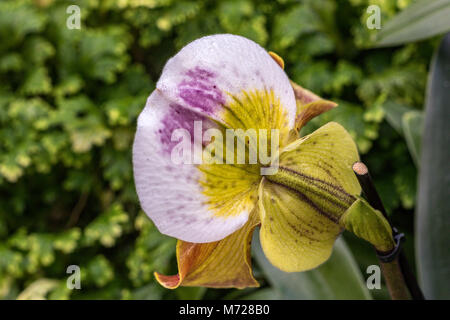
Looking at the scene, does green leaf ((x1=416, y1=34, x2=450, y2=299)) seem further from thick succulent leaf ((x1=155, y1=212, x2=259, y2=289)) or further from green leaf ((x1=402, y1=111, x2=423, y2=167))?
thick succulent leaf ((x1=155, y1=212, x2=259, y2=289))

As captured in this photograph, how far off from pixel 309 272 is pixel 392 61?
0.46 meters

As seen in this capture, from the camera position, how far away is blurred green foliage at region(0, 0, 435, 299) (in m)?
0.81

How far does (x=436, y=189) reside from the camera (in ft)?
2.01

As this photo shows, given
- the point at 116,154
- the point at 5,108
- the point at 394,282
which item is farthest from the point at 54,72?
the point at 394,282

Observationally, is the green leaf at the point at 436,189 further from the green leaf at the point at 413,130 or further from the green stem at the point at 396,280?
the green stem at the point at 396,280

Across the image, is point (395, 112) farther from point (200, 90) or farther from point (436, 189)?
point (200, 90)

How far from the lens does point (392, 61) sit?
34.4 inches

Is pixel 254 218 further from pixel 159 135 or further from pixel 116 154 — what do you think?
pixel 116 154

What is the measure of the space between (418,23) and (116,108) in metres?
0.55

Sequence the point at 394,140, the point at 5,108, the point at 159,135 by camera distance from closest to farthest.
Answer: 1. the point at 159,135
2. the point at 394,140
3. the point at 5,108

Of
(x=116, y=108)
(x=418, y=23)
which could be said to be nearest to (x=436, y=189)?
(x=418, y=23)

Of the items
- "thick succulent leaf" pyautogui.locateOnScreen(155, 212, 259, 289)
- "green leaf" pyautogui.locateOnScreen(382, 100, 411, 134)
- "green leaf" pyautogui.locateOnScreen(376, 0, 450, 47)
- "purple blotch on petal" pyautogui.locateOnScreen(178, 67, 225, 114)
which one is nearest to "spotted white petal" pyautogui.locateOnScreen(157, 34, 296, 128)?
"purple blotch on petal" pyautogui.locateOnScreen(178, 67, 225, 114)

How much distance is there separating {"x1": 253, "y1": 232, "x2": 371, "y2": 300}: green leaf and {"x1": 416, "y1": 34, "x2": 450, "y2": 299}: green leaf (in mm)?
94

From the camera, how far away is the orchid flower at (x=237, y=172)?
345mm
